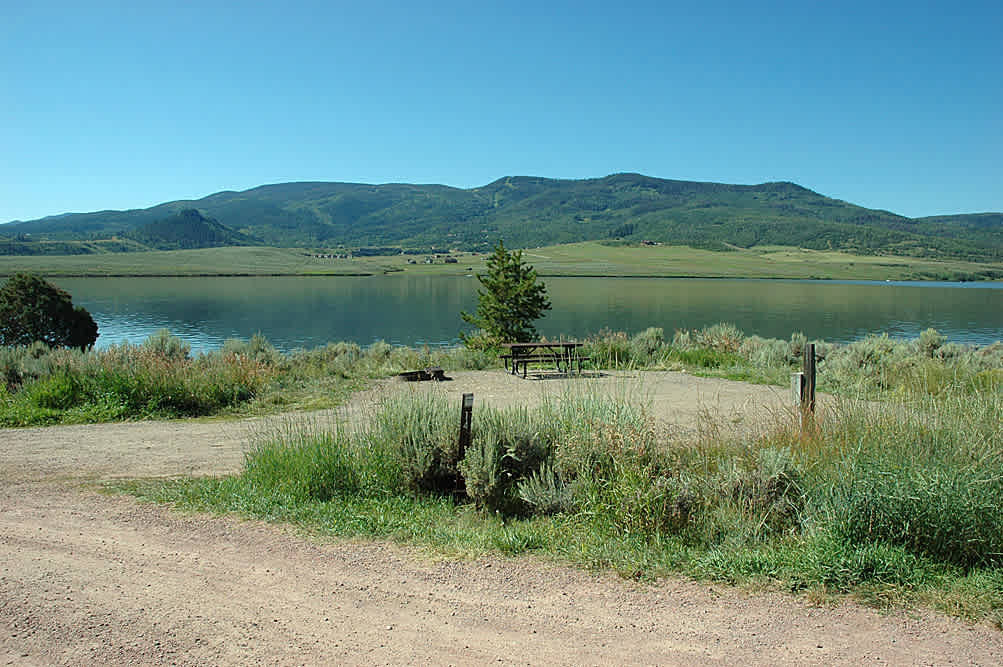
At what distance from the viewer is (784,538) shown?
4859mm

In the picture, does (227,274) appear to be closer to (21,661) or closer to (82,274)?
(82,274)

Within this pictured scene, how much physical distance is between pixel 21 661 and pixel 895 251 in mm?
176646

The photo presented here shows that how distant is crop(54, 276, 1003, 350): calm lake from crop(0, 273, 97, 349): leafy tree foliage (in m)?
10.2

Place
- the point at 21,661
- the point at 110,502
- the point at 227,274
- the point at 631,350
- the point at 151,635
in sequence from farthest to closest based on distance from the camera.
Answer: the point at 227,274 → the point at 631,350 → the point at 110,502 → the point at 151,635 → the point at 21,661

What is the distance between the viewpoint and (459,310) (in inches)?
2164

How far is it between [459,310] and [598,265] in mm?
76565

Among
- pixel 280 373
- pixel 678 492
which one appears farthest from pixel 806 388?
pixel 280 373

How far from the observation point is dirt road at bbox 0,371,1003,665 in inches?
134

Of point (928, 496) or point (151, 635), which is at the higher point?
point (928, 496)

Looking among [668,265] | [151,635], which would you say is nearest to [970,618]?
[151,635]

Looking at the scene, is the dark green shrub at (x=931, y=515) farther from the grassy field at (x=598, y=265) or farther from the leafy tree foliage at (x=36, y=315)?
the grassy field at (x=598, y=265)

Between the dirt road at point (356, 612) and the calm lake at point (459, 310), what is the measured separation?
2958 centimetres

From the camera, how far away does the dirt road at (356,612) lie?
3.40 m

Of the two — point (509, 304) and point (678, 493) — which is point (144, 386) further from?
point (509, 304)
